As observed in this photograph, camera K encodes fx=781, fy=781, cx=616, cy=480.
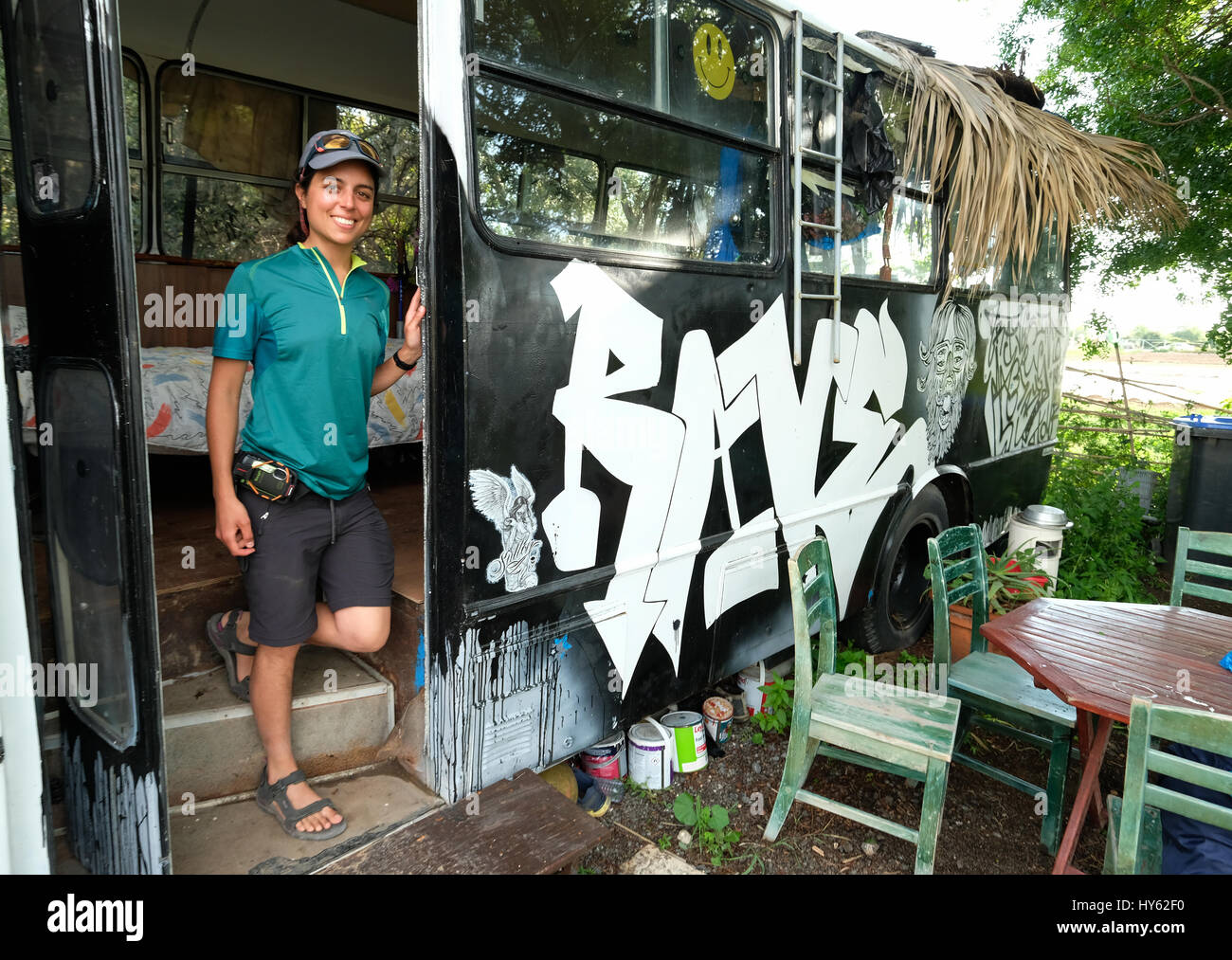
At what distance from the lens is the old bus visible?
193 centimetres

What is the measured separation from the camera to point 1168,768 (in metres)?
1.90

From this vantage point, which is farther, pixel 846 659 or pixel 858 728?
pixel 846 659

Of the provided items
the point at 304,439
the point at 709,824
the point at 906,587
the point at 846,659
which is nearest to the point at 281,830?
the point at 304,439

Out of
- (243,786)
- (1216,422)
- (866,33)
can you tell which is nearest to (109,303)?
(243,786)

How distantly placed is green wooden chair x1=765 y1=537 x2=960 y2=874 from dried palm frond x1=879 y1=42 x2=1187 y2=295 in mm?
2274

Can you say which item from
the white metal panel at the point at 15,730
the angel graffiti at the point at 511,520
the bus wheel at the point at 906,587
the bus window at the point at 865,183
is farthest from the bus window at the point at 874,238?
the white metal panel at the point at 15,730

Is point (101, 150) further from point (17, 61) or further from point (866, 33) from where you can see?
point (866, 33)

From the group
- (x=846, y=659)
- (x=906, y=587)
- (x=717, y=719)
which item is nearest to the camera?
(x=717, y=719)

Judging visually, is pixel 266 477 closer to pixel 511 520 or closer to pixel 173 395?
pixel 511 520

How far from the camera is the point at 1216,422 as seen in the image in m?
6.46

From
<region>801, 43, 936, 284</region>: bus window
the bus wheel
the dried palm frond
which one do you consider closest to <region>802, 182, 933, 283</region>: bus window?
<region>801, 43, 936, 284</region>: bus window

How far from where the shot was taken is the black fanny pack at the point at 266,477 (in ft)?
7.33

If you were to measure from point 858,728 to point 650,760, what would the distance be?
3.08 ft
